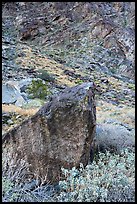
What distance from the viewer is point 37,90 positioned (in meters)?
14.8

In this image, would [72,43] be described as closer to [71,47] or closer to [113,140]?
[71,47]

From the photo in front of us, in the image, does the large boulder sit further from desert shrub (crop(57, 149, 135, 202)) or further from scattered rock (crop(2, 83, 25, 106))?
desert shrub (crop(57, 149, 135, 202))

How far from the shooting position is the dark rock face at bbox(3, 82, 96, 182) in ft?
14.3

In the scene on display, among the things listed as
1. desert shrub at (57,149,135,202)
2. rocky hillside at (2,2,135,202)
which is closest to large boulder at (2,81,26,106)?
rocky hillside at (2,2,135,202)

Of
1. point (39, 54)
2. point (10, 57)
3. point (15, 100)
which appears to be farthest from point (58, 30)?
point (15, 100)

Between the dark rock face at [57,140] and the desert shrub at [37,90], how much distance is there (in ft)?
31.2

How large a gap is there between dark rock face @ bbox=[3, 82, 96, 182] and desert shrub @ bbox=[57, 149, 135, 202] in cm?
23

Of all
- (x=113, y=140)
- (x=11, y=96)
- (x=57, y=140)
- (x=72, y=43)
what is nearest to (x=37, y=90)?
(x=11, y=96)

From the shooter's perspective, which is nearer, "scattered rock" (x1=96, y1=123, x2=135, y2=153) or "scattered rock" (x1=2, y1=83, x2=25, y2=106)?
"scattered rock" (x1=96, y1=123, x2=135, y2=153)

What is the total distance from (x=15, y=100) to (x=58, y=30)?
59.5 feet

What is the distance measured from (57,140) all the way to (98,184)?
0.88 m

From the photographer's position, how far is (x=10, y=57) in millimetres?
23422

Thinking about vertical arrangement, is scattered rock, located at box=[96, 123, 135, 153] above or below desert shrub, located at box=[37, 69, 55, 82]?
above

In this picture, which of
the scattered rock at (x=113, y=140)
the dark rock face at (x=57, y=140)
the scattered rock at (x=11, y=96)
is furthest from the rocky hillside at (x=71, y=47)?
the dark rock face at (x=57, y=140)
